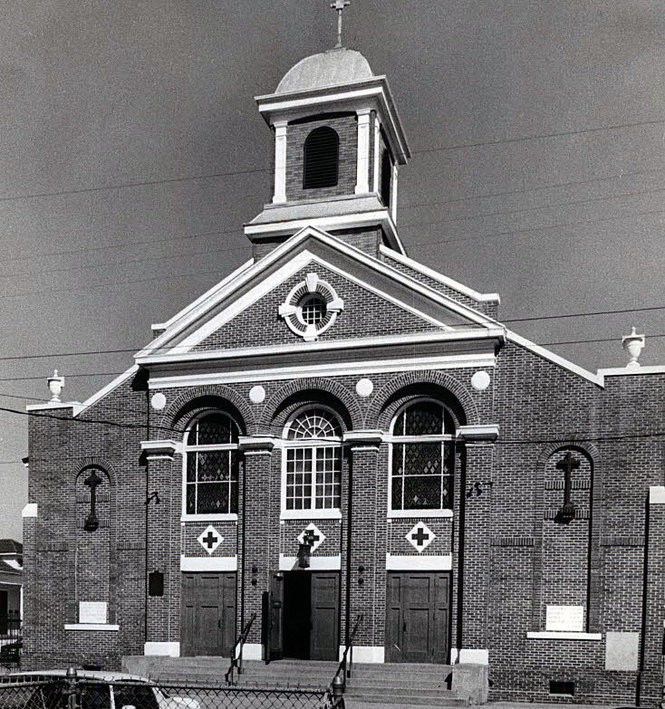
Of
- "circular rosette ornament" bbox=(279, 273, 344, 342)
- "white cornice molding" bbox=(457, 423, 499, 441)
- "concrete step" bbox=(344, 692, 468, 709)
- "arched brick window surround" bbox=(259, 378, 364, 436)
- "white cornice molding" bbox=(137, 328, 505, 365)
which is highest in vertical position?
"circular rosette ornament" bbox=(279, 273, 344, 342)

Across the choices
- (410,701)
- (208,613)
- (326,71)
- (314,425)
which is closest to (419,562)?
(410,701)

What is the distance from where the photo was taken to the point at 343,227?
25.5m

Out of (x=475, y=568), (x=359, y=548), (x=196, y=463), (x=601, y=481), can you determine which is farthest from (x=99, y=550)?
(x=601, y=481)

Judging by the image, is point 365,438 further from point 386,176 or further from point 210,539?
point 386,176

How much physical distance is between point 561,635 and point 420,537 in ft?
12.3

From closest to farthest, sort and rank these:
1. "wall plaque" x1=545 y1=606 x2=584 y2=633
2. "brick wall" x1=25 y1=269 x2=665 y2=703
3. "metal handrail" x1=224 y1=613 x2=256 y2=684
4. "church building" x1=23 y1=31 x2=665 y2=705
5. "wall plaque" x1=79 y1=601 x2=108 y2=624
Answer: "brick wall" x1=25 y1=269 x2=665 y2=703, "wall plaque" x1=545 y1=606 x2=584 y2=633, "church building" x1=23 y1=31 x2=665 y2=705, "metal handrail" x1=224 y1=613 x2=256 y2=684, "wall plaque" x1=79 y1=601 x2=108 y2=624

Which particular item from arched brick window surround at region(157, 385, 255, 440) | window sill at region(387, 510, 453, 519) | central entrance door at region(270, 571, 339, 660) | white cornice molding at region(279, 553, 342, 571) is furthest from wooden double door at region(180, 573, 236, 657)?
window sill at region(387, 510, 453, 519)

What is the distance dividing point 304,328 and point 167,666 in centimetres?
875

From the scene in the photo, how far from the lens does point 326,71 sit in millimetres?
27188

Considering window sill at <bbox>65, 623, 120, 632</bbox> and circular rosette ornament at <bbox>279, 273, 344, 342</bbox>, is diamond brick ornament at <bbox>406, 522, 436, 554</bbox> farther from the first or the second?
window sill at <bbox>65, 623, 120, 632</bbox>

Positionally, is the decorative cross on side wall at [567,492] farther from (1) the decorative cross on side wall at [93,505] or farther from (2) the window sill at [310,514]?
(1) the decorative cross on side wall at [93,505]

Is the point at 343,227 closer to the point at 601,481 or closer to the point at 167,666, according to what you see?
the point at 601,481

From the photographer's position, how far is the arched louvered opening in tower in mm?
27844

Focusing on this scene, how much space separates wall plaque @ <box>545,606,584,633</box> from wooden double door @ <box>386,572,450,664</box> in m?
2.29
